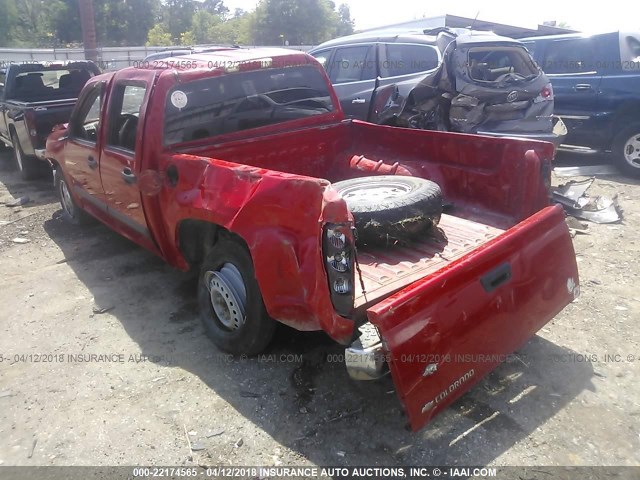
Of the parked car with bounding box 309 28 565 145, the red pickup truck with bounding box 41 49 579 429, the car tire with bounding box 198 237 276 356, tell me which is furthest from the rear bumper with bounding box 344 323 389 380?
the parked car with bounding box 309 28 565 145

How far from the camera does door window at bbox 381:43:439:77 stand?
7.05 m

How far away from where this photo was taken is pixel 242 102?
164 inches

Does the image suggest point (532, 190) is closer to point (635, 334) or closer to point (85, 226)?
point (635, 334)

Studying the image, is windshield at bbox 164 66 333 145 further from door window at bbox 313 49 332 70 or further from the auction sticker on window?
door window at bbox 313 49 332 70

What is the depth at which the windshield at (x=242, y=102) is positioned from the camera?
388 centimetres

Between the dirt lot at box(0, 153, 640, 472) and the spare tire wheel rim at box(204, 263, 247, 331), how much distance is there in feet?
0.86

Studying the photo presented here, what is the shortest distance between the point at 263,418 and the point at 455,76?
5.03 meters

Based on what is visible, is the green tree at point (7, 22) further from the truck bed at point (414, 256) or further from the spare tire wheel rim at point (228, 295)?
the truck bed at point (414, 256)

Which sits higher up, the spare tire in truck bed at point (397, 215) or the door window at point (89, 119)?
the door window at point (89, 119)

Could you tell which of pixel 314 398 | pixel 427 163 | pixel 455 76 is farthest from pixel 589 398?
pixel 455 76

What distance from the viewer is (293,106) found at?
4.46 meters

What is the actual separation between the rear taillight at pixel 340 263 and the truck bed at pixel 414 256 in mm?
105

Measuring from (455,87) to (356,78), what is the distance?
1803mm

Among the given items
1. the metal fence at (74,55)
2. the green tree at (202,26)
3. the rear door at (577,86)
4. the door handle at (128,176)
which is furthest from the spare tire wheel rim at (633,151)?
the green tree at (202,26)
